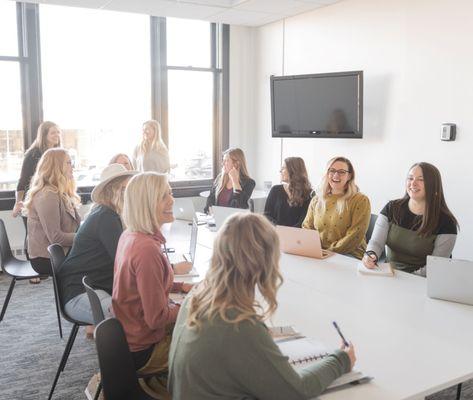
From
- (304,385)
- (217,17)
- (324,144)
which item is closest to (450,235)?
(304,385)

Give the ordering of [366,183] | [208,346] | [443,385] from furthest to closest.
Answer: [366,183]
[443,385]
[208,346]

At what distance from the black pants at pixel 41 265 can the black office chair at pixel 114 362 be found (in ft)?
6.52

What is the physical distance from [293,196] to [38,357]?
2117 mm

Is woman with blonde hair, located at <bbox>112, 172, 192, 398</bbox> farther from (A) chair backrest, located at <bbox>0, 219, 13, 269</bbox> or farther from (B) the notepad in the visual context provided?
(A) chair backrest, located at <bbox>0, 219, 13, 269</bbox>

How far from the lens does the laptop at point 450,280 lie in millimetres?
2195

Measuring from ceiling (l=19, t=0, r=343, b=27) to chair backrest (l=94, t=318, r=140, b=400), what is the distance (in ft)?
13.2

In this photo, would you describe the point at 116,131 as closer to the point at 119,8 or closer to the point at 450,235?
the point at 119,8

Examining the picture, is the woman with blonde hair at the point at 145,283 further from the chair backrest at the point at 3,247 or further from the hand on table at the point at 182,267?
the chair backrest at the point at 3,247

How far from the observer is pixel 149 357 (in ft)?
6.75

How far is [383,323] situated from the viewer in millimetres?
2033

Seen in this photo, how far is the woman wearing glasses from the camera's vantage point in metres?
3.30

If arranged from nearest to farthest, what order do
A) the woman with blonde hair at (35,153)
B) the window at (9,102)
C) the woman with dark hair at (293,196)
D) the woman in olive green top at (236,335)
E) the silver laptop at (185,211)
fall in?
the woman in olive green top at (236,335), the woman with dark hair at (293,196), the silver laptop at (185,211), the woman with blonde hair at (35,153), the window at (9,102)

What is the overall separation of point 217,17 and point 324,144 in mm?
1862

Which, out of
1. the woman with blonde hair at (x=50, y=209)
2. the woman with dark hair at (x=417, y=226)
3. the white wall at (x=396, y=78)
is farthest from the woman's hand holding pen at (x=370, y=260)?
the woman with blonde hair at (x=50, y=209)
